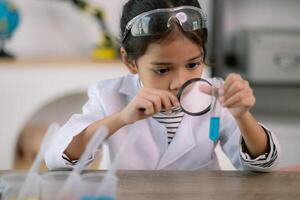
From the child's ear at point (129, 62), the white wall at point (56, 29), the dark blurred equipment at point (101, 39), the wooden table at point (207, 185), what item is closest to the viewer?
the wooden table at point (207, 185)

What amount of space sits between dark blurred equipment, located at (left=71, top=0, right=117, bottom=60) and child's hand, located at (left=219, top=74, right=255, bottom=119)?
5.92ft

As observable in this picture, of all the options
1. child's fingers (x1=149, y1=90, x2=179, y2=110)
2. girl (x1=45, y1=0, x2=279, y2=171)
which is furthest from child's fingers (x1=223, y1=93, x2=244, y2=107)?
child's fingers (x1=149, y1=90, x2=179, y2=110)

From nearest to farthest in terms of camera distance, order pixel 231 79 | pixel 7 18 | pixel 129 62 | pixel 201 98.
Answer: pixel 231 79, pixel 201 98, pixel 129 62, pixel 7 18

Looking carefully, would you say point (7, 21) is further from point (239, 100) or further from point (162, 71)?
point (239, 100)

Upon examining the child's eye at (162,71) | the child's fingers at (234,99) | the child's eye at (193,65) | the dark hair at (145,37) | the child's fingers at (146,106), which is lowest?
the child's fingers at (146,106)

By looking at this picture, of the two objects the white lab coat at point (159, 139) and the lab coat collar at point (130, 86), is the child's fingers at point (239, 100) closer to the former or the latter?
the white lab coat at point (159, 139)

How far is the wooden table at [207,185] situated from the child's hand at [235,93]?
6.3 inches

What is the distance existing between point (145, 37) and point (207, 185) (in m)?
0.34

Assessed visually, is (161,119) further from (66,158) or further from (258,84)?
(258,84)

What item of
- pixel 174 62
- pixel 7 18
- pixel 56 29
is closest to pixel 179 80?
pixel 174 62

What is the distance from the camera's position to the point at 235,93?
0.94 metres

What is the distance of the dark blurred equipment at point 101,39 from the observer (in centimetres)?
272

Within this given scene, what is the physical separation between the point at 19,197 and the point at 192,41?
1.61ft

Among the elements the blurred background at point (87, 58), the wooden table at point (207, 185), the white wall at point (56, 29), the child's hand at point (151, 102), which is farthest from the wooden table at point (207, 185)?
the white wall at point (56, 29)
